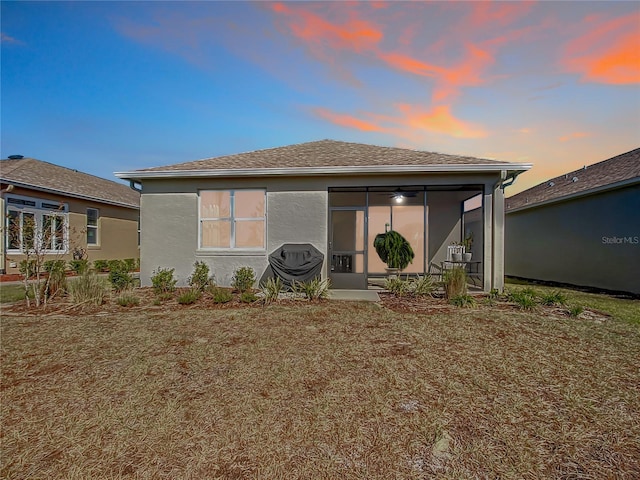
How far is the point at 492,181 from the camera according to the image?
8.44m

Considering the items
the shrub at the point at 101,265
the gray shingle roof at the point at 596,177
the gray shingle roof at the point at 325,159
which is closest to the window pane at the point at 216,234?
the gray shingle roof at the point at 325,159

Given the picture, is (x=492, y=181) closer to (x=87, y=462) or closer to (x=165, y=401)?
(x=165, y=401)

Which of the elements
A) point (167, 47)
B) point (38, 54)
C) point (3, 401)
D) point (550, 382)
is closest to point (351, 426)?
point (550, 382)

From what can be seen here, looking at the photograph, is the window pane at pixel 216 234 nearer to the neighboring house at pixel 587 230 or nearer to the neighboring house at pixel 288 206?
the neighboring house at pixel 288 206

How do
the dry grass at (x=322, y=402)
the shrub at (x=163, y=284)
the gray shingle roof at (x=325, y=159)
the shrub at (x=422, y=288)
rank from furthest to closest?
1. the gray shingle roof at (x=325, y=159)
2. the shrub at (x=163, y=284)
3. the shrub at (x=422, y=288)
4. the dry grass at (x=322, y=402)

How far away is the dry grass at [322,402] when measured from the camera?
7.03ft

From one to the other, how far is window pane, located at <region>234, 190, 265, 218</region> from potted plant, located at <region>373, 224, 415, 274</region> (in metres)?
3.82

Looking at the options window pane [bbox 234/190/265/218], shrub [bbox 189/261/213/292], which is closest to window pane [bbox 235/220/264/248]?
window pane [bbox 234/190/265/218]

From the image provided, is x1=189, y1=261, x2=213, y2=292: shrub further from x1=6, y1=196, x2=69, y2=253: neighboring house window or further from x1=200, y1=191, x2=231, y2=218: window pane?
x1=6, y1=196, x2=69, y2=253: neighboring house window

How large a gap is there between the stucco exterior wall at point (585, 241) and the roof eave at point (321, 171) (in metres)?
4.40

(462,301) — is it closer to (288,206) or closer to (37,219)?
(288,206)

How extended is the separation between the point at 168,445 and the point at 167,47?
10355mm

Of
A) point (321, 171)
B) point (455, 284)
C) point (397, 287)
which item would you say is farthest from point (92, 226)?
point (455, 284)

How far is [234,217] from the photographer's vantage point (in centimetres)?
928
